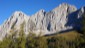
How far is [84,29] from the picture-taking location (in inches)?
1774

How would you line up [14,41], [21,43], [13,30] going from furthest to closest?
1. [14,41]
2. [13,30]
3. [21,43]

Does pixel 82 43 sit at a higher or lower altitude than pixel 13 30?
lower

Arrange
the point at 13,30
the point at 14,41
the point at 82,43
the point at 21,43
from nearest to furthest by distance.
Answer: the point at 82,43 → the point at 21,43 → the point at 13,30 → the point at 14,41

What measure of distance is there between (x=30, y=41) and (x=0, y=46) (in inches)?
293

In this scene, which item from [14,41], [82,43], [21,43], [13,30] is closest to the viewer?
[82,43]

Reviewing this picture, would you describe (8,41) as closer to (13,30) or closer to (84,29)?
(13,30)

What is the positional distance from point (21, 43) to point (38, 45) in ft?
24.6

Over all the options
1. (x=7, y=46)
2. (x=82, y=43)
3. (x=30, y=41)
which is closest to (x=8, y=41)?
(x=7, y=46)

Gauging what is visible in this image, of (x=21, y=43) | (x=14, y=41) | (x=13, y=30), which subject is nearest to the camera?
(x=21, y=43)

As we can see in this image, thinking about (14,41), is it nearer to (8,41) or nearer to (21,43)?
(8,41)

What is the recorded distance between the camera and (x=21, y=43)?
5647cm

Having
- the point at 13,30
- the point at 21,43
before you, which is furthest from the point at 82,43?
the point at 13,30

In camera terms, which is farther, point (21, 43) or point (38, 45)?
point (38, 45)

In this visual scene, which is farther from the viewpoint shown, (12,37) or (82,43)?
(12,37)
